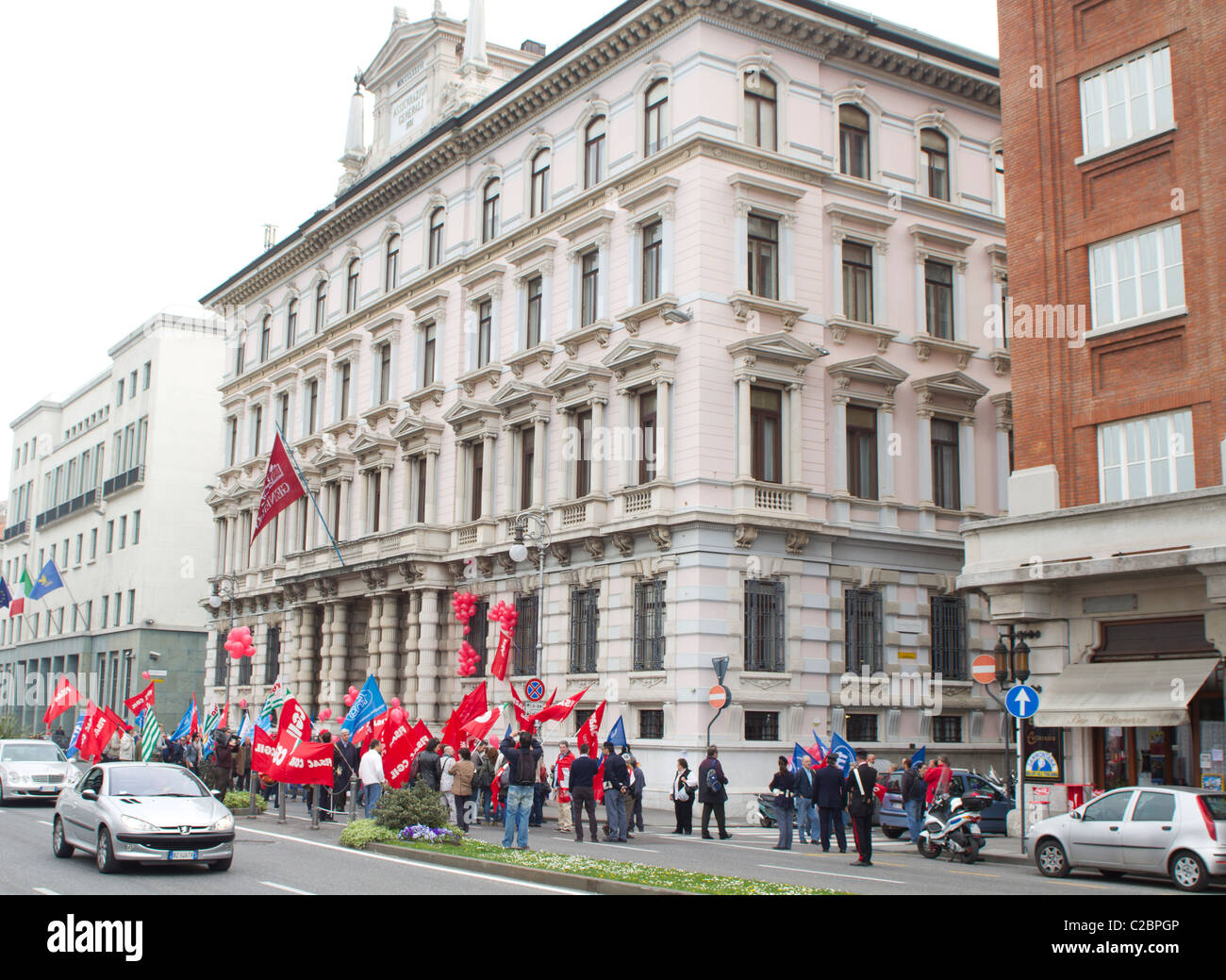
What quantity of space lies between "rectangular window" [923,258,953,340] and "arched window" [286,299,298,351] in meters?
28.4

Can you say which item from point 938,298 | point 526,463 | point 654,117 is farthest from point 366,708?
point 938,298

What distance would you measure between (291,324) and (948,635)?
32.1 metres

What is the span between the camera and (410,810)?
2172 centimetres

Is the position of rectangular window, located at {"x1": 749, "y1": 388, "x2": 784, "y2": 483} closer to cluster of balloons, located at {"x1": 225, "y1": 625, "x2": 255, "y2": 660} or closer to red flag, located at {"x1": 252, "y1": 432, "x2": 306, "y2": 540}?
red flag, located at {"x1": 252, "y1": 432, "x2": 306, "y2": 540}

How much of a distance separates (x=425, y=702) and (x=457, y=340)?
11.8 m

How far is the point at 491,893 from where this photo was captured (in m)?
15.8

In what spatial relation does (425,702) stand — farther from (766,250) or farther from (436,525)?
(766,250)

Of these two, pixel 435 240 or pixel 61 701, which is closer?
pixel 61 701

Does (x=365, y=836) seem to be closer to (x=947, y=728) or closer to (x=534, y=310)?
(x=947, y=728)

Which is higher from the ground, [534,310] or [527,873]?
[534,310]

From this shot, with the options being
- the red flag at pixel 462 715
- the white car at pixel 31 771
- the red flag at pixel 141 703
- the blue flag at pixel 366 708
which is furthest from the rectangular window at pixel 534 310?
the white car at pixel 31 771

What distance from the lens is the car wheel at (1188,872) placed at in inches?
697

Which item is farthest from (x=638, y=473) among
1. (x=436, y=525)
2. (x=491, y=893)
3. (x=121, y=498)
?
(x=121, y=498)
